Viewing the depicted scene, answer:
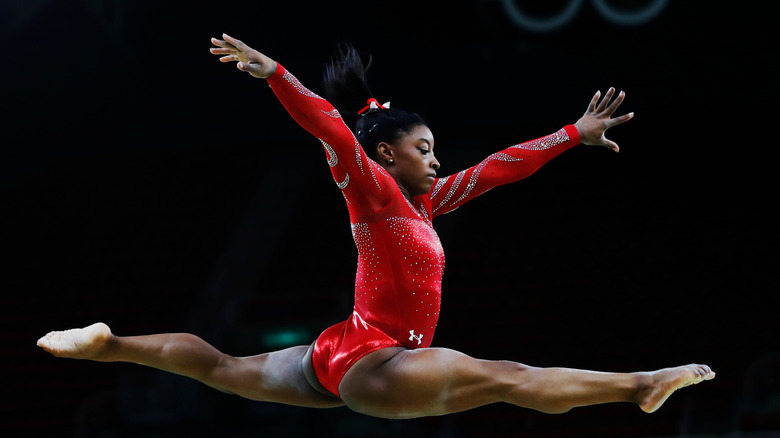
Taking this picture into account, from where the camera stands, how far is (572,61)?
6785 mm

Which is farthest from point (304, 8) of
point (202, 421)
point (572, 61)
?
point (202, 421)

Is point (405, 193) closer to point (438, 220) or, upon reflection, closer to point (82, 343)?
point (82, 343)

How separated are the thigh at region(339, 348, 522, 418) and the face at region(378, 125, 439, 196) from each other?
1.85ft

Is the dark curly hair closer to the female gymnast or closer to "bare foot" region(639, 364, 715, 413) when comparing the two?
the female gymnast

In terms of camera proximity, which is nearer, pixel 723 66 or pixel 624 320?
pixel 723 66

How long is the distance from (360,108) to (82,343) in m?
1.17

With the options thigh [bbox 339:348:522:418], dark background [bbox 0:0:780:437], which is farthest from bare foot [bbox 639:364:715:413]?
dark background [bbox 0:0:780:437]

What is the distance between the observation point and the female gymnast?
238cm

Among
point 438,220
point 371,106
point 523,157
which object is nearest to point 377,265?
point 371,106

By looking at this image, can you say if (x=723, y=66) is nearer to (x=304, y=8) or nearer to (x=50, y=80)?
(x=304, y=8)

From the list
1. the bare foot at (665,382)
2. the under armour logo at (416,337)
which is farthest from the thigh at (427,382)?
the bare foot at (665,382)

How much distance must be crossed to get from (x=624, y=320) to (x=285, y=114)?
3.33 meters

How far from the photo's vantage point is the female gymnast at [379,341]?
238 centimetres

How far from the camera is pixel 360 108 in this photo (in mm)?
3025
